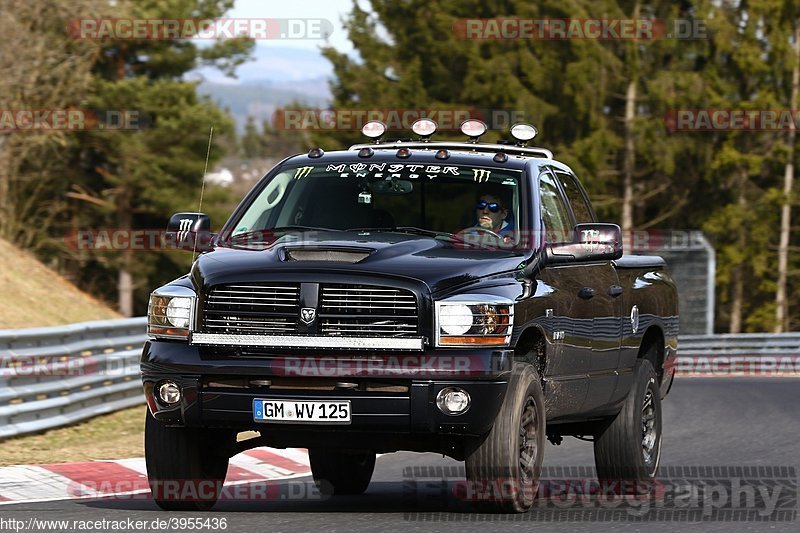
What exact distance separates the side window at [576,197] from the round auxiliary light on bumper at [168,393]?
125 inches

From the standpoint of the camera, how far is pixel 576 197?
34.1ft

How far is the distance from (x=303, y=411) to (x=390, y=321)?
0.63m

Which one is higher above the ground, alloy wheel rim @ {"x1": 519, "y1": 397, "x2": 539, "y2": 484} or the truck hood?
the truck hood

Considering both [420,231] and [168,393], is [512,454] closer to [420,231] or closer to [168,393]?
[420,231]

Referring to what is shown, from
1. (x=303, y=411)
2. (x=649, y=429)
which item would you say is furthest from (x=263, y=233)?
(x=649, y=429)

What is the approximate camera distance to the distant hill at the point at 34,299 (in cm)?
2247

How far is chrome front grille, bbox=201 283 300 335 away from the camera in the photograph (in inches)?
308

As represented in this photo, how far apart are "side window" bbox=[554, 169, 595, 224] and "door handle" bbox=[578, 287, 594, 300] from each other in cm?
88

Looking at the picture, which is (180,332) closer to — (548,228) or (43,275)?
(548,228)

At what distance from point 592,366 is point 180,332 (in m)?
2.69

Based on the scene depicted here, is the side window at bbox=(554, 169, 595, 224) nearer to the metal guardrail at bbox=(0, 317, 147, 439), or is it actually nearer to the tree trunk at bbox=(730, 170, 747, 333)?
the metal guardrail at bbox=(0, 317, 147, 439)

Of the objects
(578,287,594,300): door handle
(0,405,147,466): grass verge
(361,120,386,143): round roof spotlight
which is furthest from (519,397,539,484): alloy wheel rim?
(0,405,147,466): grass verge

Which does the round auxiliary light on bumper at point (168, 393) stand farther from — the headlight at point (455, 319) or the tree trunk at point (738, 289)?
the tree trunk at point (738, 289)

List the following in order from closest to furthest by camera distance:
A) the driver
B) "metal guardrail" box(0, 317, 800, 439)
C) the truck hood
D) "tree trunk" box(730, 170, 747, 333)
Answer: the truck hood
the driver
"metal guardrail" box(0, 317, 800, 439)
"tree trunk" box(730, 170, 747, 333)
